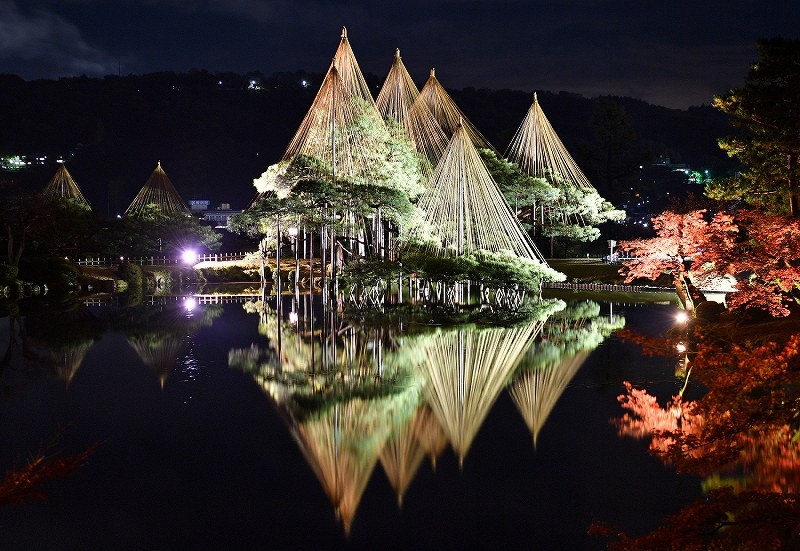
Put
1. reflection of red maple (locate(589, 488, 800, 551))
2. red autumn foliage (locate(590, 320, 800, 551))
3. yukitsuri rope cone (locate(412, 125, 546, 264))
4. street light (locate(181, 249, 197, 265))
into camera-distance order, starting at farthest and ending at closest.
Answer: street light (locate(181, 249, 197, 265))
yukitsuri rope cone (locate(412, 125, 546, 264))
red autumn foliage (locate(590, 320, 800, 551))
reflection of red maple (locate(589, 488, 800, 551))

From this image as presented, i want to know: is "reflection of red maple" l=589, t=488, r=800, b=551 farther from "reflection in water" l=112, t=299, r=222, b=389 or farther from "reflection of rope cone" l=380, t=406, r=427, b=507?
"reflection in water" l=112, t=299, r=222, b=389

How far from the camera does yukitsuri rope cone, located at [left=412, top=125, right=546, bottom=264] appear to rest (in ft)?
89.0

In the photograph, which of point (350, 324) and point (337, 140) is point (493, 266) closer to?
point (350, 324)

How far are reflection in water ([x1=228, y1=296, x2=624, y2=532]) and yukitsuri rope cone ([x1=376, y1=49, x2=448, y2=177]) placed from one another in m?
14.3

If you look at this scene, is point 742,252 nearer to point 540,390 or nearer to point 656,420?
point 540,390

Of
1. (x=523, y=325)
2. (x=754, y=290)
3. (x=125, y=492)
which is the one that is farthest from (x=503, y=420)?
(x=523, y=325)

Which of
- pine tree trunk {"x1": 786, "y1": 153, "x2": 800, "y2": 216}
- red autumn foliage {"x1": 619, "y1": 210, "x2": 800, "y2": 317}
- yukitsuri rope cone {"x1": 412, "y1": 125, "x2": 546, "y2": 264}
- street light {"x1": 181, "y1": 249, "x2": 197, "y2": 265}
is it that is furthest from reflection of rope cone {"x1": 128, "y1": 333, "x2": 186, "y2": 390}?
street light {"x1": 181, "y1": 249, "x2": 197, "y2": 265}

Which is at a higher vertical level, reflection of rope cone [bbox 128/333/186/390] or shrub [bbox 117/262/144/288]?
shrub [bbox 117/262/144/288]

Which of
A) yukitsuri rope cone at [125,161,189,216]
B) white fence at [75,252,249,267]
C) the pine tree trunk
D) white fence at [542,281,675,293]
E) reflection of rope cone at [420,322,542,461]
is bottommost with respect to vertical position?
reflection of rope cone at [420,322,542,461]

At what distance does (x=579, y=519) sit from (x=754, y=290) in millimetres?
10152

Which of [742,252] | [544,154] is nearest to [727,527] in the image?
[742,252]

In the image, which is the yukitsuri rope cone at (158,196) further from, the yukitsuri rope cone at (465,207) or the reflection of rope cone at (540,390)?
the reflection of rope cone at (540,390)

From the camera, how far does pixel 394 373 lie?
46.8ft

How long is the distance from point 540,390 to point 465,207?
50.9 ft
